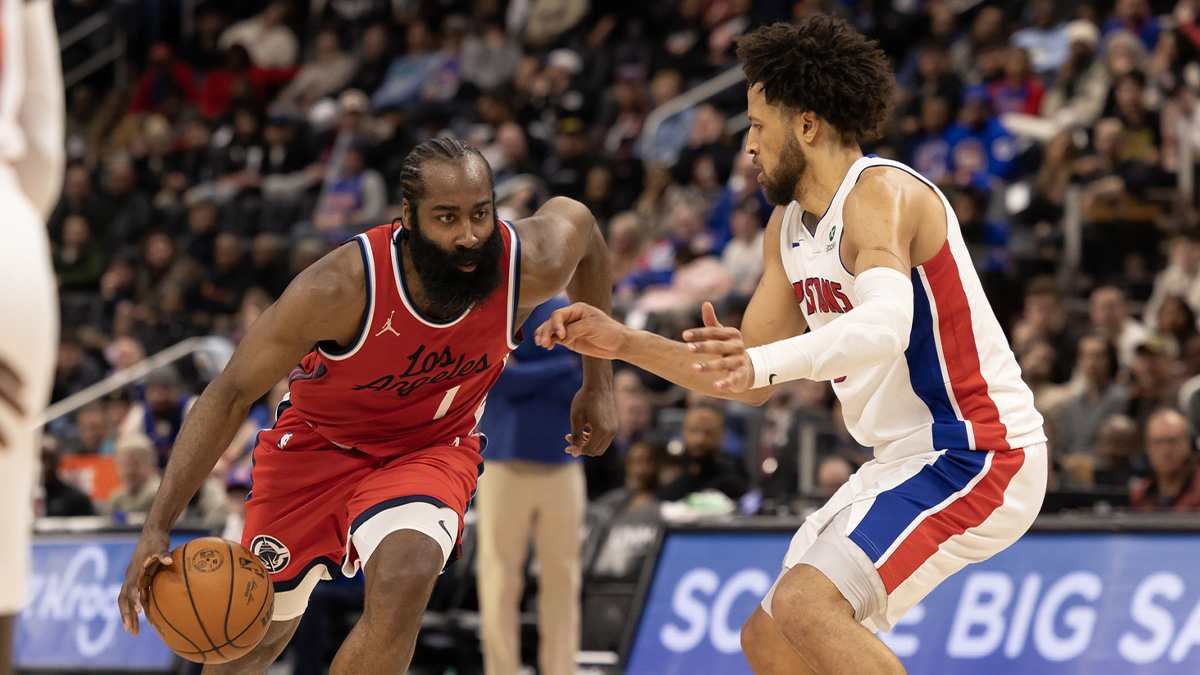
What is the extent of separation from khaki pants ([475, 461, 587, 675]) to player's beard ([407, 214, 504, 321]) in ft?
8.90

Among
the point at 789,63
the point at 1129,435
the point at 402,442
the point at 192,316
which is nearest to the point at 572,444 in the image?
the point at 402,442

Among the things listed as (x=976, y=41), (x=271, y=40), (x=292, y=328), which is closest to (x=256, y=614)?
(x=292, y=328)

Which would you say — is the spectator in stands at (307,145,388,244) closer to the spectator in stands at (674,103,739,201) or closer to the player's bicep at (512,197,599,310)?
the spectator in stands at (674,103,739,201)

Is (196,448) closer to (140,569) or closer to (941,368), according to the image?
(140,569)

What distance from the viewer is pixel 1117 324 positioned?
9656 mm

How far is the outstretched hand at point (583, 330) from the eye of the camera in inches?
153

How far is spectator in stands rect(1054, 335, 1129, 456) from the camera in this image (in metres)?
8.81

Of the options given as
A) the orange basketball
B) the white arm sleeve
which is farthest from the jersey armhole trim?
the white arm sleeve

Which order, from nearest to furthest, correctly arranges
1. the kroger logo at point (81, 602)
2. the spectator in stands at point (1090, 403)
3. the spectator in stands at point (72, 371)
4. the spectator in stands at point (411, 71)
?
the spectator in stands at point (1090, 403)
the kroger logo at point (81, 602)
the spectator in stands at point (72, 371)
the spectator in stands at point (411, 71)

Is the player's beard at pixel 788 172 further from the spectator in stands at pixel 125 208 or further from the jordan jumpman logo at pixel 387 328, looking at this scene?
the spectator in stands at pixel 125 208

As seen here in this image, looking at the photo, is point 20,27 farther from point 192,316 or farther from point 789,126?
point 192,316

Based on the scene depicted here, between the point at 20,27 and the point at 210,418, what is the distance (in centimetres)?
244

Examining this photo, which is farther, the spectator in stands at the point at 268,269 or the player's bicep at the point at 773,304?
the spectator in stands at the point at 268,269

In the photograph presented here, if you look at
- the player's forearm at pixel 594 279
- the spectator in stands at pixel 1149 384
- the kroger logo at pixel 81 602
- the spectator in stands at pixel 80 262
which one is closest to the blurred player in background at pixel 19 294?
the player's forearm at pixel 594 279
